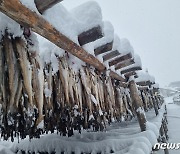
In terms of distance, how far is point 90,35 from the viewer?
212 centimetres

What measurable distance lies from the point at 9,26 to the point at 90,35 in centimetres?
86

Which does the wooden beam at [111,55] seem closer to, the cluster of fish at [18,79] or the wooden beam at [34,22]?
the wooden beam at [34,22]

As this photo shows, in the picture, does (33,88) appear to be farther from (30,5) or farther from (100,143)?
(100,143)

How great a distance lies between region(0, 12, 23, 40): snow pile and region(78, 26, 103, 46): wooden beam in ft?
2.40

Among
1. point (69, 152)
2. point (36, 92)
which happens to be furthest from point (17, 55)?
point (69, 152)

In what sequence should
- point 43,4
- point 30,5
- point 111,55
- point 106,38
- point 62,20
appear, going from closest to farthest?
point 30,5 → point 43,4 → point 62,20 → point 106,38 → point 111,55

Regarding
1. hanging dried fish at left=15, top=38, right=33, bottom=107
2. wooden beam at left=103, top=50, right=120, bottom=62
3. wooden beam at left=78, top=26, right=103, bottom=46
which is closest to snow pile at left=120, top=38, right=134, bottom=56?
wooden beam at left=103, top=50, right=120, bottom=62

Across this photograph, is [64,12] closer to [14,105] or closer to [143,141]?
[14,105]

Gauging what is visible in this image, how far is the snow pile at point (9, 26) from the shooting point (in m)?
1.53

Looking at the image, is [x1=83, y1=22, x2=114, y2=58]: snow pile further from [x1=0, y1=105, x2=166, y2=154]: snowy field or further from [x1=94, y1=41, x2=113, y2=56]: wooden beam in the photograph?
[x1=0, y1=105, x2=166, y2=154]: snowy field

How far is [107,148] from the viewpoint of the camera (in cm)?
427

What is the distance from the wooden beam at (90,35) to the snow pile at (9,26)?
732 mm

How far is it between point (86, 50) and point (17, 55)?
2.93ft

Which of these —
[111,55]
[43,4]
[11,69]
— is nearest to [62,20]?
[43,4]
